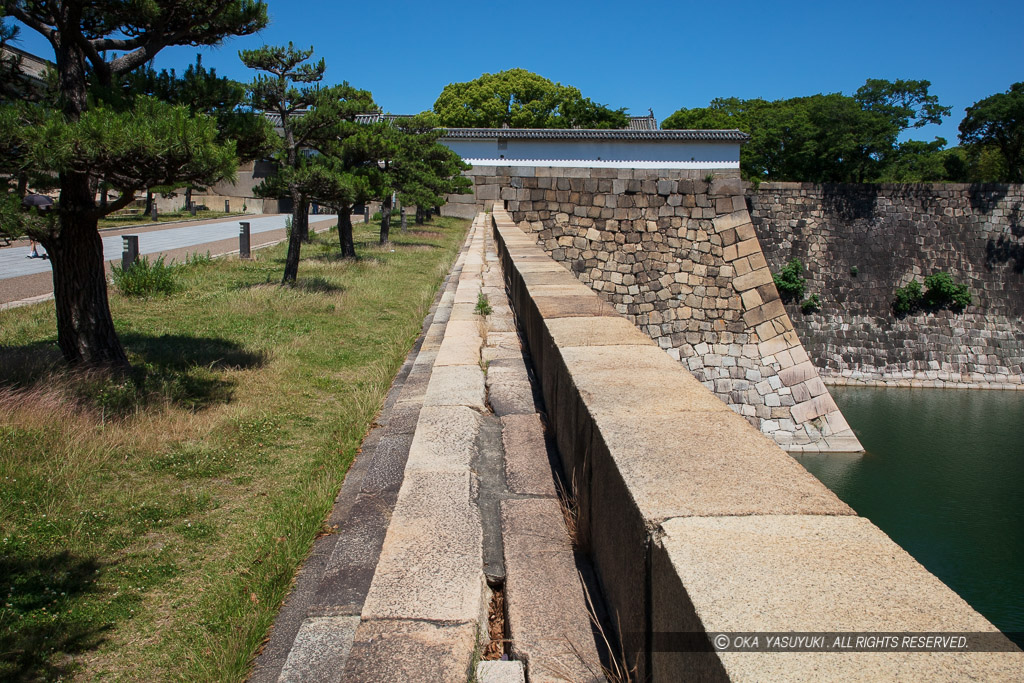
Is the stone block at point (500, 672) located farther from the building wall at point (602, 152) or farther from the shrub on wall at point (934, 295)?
the building wall at point (602, 152)

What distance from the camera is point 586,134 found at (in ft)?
109

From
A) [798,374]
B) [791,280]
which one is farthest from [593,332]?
[791,280]

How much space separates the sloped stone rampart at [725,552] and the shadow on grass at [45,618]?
178 centimetres

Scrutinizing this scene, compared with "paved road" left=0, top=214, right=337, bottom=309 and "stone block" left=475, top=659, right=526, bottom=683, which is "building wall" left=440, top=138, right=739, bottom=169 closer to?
"paved road" left=0, top=214, right=337, bottom=309

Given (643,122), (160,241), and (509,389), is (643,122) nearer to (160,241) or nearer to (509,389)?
(160,241)

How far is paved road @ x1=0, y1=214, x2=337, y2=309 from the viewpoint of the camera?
11.6 metres

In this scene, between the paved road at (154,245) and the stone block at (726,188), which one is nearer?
the paved road at (154,245)

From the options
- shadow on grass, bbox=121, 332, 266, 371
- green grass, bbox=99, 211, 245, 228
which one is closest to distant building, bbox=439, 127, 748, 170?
green grass, bbox=99, 211, 245, 228

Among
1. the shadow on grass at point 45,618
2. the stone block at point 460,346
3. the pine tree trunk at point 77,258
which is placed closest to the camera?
the shadow on grass at point 45,618

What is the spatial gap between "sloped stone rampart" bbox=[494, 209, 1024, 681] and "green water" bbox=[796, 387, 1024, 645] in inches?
278

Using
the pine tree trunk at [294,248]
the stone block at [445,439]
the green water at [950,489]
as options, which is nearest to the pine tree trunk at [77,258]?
the stone block at [445,439]

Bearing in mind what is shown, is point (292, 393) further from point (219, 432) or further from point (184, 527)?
point (184, 527)

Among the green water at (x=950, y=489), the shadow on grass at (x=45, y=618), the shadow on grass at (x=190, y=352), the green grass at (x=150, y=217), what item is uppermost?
the green grass at (x=150, y=217)

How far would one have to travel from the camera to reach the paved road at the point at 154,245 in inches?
456
